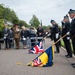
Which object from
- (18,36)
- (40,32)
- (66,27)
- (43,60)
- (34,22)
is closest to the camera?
(43,60)

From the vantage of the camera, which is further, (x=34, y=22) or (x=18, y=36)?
(x=34, y=22)

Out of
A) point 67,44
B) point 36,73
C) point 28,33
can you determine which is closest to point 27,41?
point 28,33

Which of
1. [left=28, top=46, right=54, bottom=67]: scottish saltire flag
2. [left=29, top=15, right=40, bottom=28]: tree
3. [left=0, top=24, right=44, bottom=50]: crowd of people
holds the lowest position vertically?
[left=28, top=46, right=54, bottom=67]: scottish saltire flag

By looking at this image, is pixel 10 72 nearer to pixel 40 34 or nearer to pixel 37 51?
pixel 37 51

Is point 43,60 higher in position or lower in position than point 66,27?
lower

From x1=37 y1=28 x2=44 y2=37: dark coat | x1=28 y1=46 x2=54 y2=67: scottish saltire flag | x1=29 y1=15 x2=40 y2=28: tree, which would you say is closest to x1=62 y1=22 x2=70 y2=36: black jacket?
x1=28 y1=46 x2=54 y2=67: scottish saltire flag

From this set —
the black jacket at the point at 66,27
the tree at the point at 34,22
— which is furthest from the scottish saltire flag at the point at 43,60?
the tree at the point at 34,22

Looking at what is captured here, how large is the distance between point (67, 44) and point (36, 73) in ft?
16.1

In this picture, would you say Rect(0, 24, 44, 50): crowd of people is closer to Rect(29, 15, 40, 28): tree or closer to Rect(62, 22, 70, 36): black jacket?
Rect(62, 22, 70, 36): black jacket

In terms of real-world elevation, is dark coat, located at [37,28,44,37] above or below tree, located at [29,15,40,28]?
below

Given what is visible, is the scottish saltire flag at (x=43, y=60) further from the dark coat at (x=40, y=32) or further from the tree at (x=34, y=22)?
the tree at (x=34, y=22)

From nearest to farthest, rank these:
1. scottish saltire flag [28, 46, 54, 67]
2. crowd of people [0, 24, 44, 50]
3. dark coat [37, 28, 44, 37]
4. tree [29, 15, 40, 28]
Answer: scottish saltire flag [28, 46, 54, 67] → crowd of people [0, 24, 44, 50] → dark coat [37, 28, 44, 37] → tree [29, 15, 40, 28]

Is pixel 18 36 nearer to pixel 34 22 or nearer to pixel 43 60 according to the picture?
pixel 43 60

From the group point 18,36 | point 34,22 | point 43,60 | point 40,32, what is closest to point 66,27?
point 43,60
